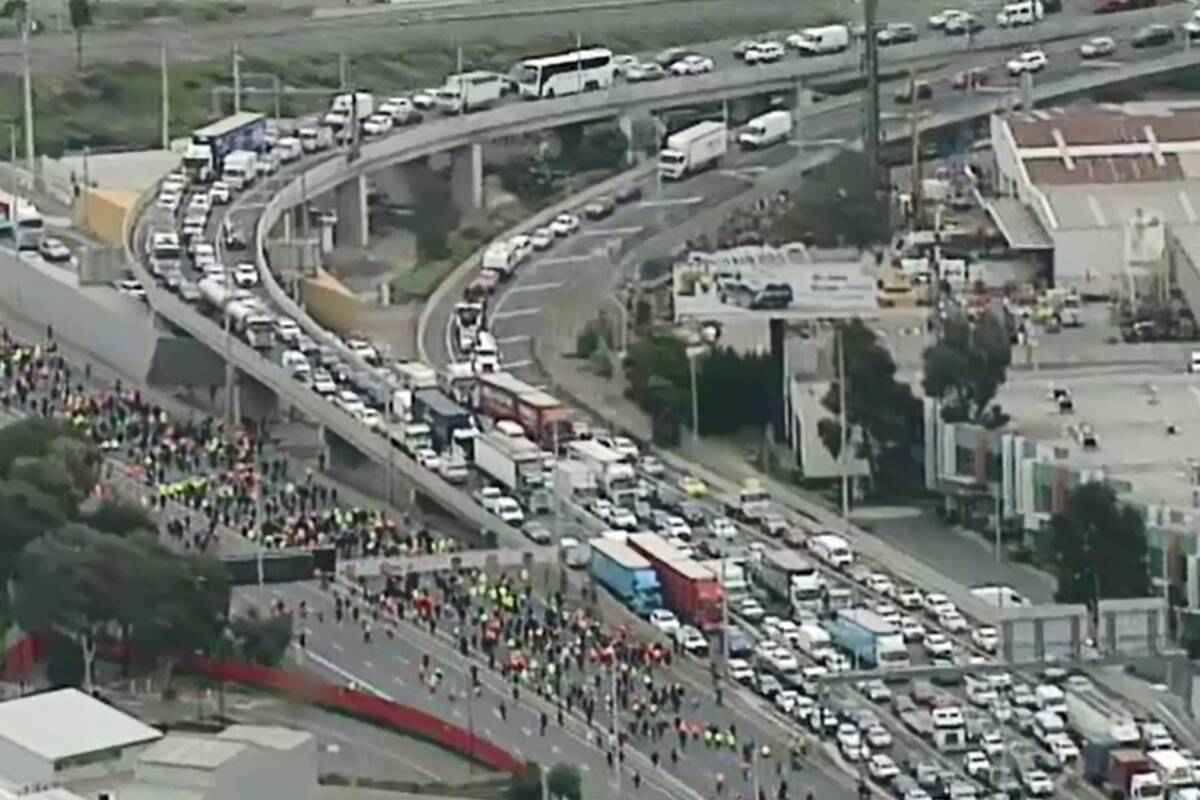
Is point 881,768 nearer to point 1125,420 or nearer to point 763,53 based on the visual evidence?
point 1125,420

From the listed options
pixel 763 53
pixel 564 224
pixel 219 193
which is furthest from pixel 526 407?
pixel 763 53

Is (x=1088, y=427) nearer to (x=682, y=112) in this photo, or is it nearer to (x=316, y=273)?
(x=316, y=273)

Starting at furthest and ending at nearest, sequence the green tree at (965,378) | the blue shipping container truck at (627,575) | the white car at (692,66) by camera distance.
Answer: the white car at (692,66) < the green tree at (965,378) < the blue shipping container truck at (627,575)

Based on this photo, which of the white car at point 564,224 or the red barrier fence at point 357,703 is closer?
the red barrier fence at point 357,703

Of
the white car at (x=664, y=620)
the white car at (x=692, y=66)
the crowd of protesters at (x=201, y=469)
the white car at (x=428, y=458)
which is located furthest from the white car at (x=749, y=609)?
the white car at (x=692, y=66)

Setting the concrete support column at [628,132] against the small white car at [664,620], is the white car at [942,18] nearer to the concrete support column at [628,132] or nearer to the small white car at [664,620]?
the concrete support column at [628,132]

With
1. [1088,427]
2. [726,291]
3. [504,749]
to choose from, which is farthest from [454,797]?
[726,291]
